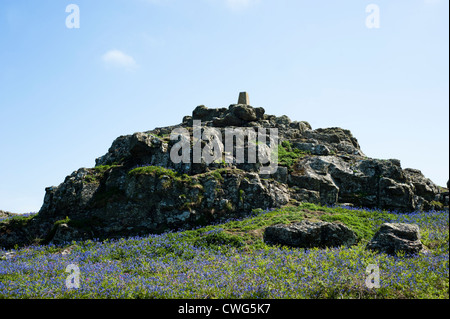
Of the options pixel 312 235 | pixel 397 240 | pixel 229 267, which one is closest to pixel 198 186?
pixel 312 235

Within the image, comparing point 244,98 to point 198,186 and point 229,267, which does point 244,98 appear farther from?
point 229,267

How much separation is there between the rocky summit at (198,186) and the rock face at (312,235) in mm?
5350

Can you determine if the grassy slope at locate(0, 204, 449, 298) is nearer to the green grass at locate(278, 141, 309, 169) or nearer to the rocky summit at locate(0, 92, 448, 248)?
the rocky summit at locate(0, 92, 448, 248)

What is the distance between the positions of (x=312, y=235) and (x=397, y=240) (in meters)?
3.93

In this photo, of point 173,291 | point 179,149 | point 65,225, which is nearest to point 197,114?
point 179,149

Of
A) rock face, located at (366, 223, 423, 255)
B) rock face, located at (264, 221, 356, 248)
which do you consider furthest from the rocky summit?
rock face, located at (366, 223, 423, 255)

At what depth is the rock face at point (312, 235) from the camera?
58.0 ft

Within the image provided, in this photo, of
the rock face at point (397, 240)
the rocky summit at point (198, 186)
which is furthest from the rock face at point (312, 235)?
the rocky summit at point (198, 186)

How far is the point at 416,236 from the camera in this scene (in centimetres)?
1548

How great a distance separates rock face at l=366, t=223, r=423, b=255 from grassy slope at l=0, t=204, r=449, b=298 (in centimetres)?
65

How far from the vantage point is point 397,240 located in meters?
15.3

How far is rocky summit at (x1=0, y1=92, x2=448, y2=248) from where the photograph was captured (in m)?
22.2

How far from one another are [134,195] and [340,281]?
14.8 meters
